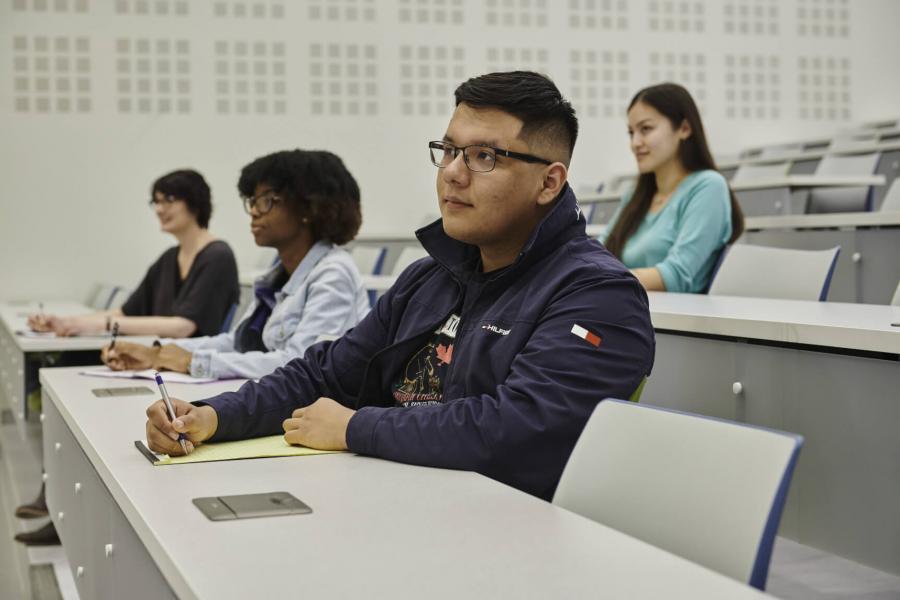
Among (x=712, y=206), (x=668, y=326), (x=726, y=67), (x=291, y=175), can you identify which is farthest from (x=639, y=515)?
(x=726, y=67)

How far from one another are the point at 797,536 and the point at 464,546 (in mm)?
1387

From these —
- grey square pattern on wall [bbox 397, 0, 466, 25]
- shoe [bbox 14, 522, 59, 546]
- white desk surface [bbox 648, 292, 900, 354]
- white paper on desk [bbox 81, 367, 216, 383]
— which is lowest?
shoe [bbox 14, 522, 59, 546]

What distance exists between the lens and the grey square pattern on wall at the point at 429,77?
9.32 metres

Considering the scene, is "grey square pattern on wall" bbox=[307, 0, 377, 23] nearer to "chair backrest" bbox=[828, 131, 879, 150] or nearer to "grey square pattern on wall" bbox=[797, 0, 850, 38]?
"chair backrest" bbox=[828, 131, 879, 150]

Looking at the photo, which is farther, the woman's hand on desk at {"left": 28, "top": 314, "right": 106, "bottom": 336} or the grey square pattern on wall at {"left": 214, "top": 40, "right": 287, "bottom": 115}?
the grey square pattern on wall at {"left": 214, "top": 40, "right": 287, "bottom": 115}

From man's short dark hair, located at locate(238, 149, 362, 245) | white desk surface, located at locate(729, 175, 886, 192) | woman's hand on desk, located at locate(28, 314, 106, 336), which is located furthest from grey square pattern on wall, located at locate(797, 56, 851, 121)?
man's short dark hair, located at locate(238, 149, 362, 245)

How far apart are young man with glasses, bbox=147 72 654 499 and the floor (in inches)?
32.0

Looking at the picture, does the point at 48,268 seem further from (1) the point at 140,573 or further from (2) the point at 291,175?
(1) the point at 140,573

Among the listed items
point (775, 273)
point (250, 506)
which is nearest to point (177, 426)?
point (250, 506)

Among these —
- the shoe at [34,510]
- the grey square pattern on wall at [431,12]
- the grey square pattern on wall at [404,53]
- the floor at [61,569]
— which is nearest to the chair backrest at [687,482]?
the floor at [61,569]

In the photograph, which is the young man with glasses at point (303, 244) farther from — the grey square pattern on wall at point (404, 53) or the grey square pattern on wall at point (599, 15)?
the grey square pattern on wall at point (599, 15)

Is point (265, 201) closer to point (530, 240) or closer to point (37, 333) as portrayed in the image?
point (530, 240)

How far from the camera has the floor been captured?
7.14ft

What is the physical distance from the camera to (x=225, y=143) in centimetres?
876
